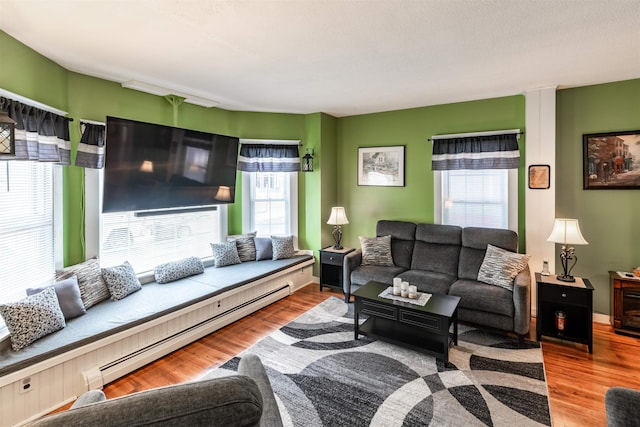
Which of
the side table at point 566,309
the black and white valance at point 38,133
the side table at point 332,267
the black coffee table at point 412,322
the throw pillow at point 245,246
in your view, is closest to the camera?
the black and white valance at point 38,133

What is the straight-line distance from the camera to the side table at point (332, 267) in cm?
459

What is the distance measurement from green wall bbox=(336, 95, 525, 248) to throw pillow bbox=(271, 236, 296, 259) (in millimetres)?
1006

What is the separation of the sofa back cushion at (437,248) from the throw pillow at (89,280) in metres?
3.45

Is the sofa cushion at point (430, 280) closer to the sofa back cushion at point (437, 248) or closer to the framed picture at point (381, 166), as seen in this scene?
the sofa back cushion at point (437, 248)

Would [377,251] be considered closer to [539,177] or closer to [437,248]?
[437,248]

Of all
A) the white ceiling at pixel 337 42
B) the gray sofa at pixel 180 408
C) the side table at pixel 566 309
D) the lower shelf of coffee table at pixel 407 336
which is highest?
the white ceiling at pixel 337 42

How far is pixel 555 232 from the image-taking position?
3223 millimetres

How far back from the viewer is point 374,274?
3955 millimetres

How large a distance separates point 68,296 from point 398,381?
2.75 meters

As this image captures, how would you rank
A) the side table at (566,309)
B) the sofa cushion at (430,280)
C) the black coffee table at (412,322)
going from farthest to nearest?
1. the sofa cushion at (430,280)
2. the side table at (566,309)
3. the black coffee table at (412,322)

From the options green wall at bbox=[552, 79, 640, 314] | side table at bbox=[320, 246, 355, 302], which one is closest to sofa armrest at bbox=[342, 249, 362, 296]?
side table at bbox=[320, 246, 355, 302]

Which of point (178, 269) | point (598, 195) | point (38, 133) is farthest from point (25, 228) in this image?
point (598, 195)

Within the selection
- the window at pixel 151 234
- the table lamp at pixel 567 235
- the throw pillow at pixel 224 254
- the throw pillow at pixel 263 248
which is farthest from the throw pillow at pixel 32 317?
the table lamp at pixel 567 235

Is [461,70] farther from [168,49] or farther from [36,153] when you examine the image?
[36,153]
